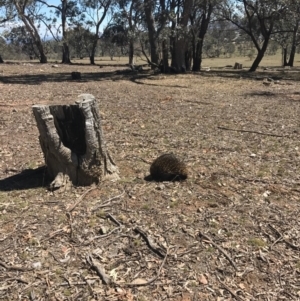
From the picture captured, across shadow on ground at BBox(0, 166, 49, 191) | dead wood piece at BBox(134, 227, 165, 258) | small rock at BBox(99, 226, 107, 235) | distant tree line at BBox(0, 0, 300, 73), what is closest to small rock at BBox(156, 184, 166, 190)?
dead wood piece at BBox(134, 227, 165, 258)

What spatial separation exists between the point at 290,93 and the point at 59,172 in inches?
416

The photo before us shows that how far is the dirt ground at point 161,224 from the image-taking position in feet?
11.1

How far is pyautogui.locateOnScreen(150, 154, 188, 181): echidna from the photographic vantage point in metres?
5.21

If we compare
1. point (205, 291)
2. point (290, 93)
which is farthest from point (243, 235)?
point (290, 93)

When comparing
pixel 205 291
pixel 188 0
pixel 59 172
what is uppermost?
pixel 188 0

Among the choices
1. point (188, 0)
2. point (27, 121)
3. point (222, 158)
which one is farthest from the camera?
point (188, 0)

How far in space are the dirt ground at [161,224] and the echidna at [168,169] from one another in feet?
0.43

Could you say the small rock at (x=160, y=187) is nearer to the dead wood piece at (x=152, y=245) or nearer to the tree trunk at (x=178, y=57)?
the dead wood piece at (x=152, y=245)

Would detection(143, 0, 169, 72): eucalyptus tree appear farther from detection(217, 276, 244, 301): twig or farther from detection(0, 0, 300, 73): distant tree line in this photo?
detection(217, 276, 244, 301): twig

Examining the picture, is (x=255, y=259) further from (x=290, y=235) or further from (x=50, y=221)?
(x=50, y=221)

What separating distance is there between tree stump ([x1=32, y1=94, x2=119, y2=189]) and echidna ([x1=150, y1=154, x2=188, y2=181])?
68 centimetres

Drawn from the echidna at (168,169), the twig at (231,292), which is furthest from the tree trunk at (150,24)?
the twig at (231,292)

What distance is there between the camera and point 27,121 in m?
8.98

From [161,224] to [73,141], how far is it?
168 centimetres
